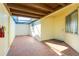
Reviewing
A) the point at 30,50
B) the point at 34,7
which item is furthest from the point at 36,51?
the point at 34,7

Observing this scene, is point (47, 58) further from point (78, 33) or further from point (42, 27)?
point (42, 27)

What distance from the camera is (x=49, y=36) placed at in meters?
7.10

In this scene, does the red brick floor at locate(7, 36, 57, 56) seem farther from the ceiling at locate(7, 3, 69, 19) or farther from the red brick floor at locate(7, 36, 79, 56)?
the ceiling at locate(7, 3, 69, 19)

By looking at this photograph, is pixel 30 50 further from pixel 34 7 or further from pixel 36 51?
pixel 34 7

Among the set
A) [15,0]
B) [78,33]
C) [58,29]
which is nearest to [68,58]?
[15,0]

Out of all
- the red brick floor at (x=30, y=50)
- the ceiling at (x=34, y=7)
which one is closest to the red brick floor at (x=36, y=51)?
the red brick floor at (x=30, y=50)

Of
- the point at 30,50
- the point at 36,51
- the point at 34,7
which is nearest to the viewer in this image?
the point at 34,7

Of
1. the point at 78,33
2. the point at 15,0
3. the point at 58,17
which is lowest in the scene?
the point at 78,33

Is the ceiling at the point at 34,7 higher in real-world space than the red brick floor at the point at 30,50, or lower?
higher

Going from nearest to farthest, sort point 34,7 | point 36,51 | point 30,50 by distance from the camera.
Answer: point 34,7, point 36,51, point 30,50

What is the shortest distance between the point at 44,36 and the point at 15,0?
19.7ft

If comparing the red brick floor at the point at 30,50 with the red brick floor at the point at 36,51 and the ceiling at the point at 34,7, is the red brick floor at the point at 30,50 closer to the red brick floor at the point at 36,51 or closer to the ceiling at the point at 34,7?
the red brick floor at the point at 36,51

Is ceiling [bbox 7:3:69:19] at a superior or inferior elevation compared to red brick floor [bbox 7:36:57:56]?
superior

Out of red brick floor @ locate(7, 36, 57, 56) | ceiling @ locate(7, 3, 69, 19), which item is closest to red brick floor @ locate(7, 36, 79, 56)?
red brick floor @ locate(7, 36, 57, 56)
